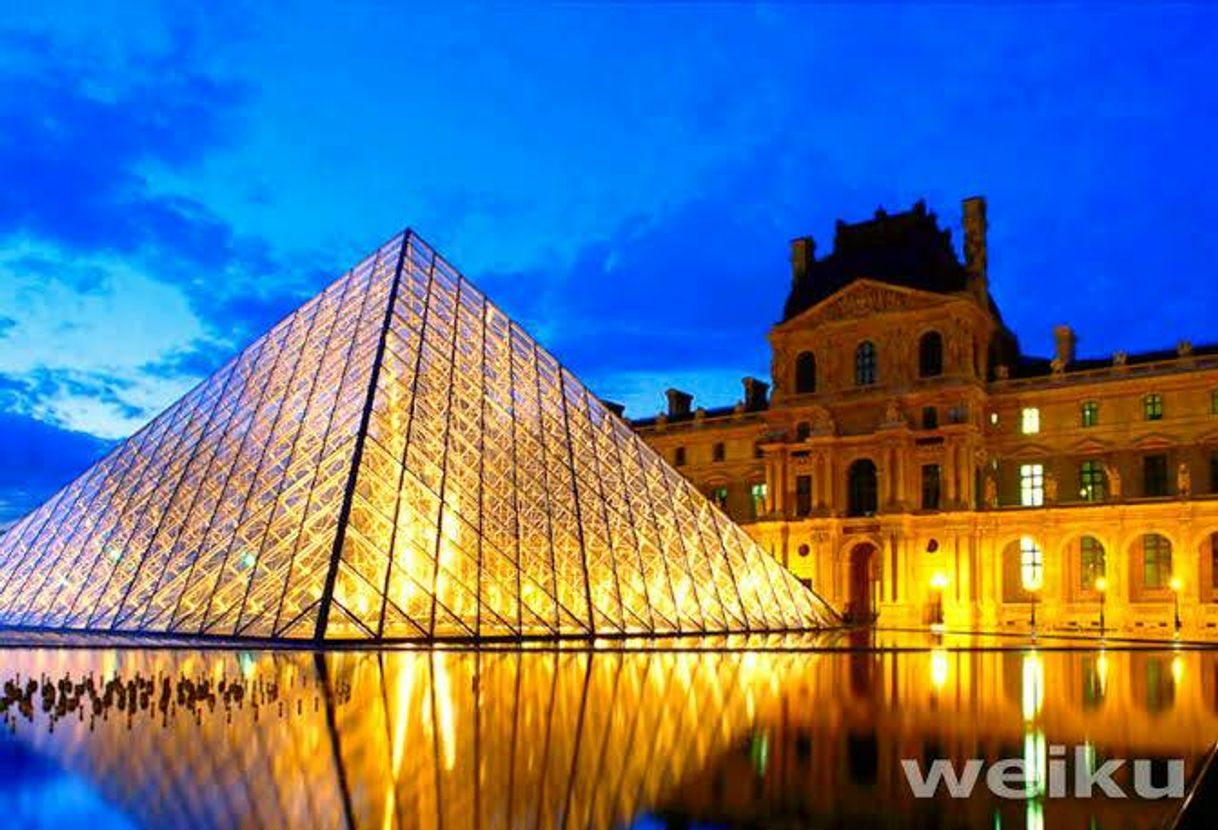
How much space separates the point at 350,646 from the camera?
1766 cm

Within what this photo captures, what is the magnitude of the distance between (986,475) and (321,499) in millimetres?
30016

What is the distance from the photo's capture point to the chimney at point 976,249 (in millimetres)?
45438

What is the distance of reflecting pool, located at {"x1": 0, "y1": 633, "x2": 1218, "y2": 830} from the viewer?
634 cm

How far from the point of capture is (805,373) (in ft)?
154

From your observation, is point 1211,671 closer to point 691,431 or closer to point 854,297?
point 854,297

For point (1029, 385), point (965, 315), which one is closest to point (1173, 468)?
point (1029, 385)

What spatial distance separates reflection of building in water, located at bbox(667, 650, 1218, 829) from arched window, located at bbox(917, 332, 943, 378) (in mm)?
26099

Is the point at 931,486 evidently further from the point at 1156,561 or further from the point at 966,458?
the point at 1156,561

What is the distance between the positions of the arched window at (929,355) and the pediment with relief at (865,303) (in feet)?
3.90

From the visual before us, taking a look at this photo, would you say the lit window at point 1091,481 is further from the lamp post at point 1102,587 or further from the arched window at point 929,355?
the arched window at point 929,355

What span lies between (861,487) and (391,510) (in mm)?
28389

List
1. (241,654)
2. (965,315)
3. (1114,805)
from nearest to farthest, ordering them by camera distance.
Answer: (1114,805), (241,654), (965,315)

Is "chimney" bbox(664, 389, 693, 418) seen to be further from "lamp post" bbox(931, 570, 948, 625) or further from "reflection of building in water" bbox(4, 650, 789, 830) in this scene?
"reflection of building in water" bbox(4, 650, 789, 830)

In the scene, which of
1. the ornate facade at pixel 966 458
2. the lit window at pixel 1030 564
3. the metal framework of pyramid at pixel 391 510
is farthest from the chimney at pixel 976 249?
the metal framework of pyramid at pixel 391 510
